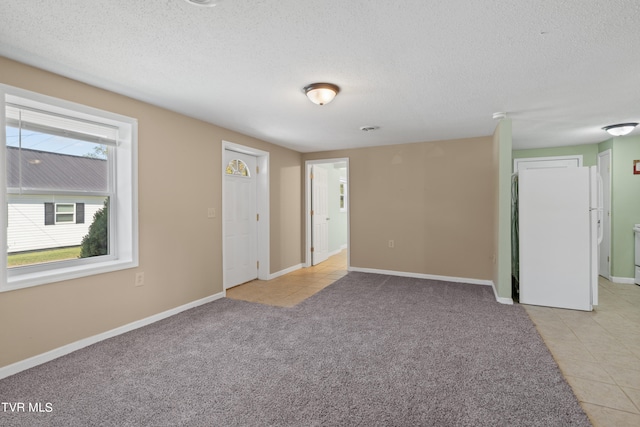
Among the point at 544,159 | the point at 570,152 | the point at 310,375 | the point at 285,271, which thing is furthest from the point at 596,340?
the point at 285,271

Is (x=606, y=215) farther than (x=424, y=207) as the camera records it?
No

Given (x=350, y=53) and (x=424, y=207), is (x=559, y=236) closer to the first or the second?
(x=424, y=207)

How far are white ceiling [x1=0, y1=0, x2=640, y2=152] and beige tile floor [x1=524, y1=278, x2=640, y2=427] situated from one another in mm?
2276

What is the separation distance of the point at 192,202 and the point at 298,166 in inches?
106

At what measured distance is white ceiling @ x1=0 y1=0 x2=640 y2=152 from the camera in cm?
170

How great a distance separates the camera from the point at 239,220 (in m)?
4.88

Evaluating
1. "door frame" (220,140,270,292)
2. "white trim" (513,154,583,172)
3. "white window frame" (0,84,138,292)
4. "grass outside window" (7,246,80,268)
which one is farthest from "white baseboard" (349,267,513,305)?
"grass outside window" (7,246,80,268)

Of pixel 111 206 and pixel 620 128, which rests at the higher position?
pixel 620 128

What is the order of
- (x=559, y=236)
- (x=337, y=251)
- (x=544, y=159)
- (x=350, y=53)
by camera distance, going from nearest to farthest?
1. (x=350, y=53)
2. (x=559, y=236)
3. (x=544, y=159)
4. (x=337, y=251)

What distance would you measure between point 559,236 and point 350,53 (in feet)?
10.9

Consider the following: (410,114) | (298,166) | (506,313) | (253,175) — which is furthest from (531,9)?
(298,166)

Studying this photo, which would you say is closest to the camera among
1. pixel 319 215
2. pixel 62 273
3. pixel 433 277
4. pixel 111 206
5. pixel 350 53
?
pixel 350 53

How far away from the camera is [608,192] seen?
4922 mm

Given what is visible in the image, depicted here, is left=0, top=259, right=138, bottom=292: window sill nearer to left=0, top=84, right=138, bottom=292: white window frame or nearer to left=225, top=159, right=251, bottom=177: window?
left=0, top=84, right=138, bottom=292: white window frame
